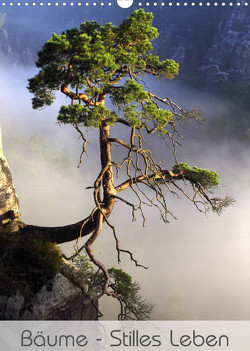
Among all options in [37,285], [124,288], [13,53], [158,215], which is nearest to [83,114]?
[37,285]

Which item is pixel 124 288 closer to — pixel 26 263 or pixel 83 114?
pixel 26 263

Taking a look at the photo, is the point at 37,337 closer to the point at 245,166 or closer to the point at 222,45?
the point at 245,166

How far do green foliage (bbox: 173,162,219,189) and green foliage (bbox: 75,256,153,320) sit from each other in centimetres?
198

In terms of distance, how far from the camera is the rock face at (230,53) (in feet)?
65.9

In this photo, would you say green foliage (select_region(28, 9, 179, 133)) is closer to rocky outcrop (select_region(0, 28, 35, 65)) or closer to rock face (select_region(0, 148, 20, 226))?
rock face (select_region(0, 148, 20, 226))

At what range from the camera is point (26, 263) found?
5.86 m

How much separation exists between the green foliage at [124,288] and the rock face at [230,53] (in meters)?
16.8

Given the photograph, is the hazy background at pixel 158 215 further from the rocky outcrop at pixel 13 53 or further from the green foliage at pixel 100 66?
the green foliage at pixel 100 66

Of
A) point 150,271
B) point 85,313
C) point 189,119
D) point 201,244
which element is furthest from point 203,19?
point 85,313

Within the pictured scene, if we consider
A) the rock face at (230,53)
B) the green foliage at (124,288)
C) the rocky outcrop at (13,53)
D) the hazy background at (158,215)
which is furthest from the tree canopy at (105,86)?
the rocky outcrop at (13,53)

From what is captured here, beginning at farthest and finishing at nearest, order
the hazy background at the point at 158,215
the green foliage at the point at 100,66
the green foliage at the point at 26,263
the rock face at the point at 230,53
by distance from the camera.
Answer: the rock face at the point at 230,53, the hazy background at the point at 158,215, the green foliage at the point at 26,263, the green foliage at the point at 100,66

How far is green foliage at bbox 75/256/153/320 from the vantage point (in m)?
6.11

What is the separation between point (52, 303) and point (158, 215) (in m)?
9.40

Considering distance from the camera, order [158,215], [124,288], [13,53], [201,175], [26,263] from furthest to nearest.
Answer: [13,53]
[158,215]
[201,175]
[124,288]
[26,263]
